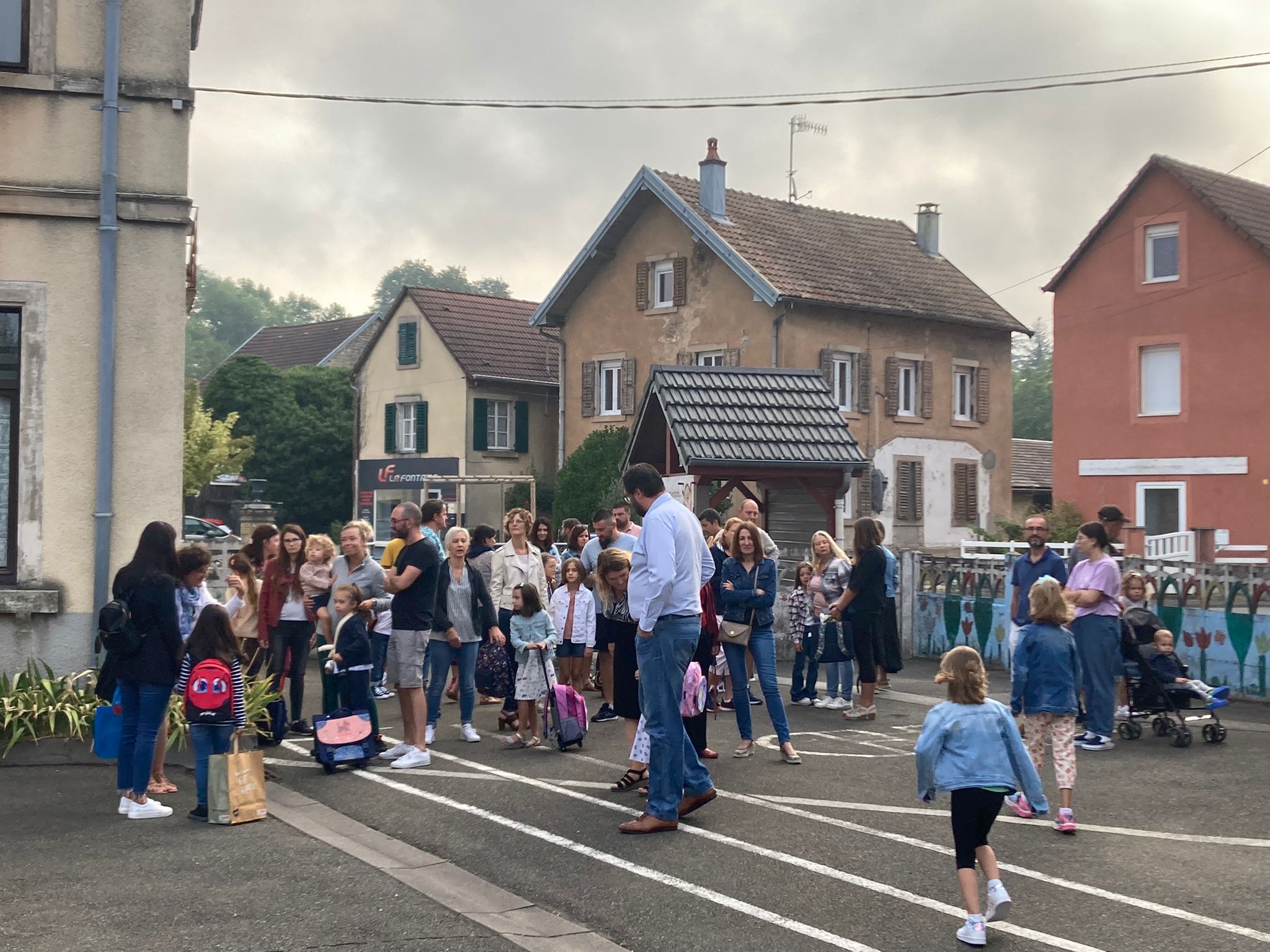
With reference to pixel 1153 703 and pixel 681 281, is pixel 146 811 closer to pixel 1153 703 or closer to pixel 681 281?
pixel 1153 703

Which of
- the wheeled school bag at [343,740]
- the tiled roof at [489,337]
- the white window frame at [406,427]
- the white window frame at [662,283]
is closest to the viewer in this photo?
the wheeled school bag at [343,740]

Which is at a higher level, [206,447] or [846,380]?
[846,380]

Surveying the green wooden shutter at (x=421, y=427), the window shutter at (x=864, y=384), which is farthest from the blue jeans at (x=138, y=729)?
the green wooden shutter at (x=421, y=427)

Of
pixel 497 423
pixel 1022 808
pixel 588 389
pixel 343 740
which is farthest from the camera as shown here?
pixel 497 423

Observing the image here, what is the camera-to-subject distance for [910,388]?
127 feet

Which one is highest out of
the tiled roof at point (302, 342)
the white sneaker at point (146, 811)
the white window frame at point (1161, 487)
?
the tiled roof at point (302, 342)

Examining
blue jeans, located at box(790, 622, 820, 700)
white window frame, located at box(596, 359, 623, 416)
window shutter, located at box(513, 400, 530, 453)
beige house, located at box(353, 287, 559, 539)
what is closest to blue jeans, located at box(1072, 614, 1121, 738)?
blue jeans, located at box(790, 622, 820, 700)

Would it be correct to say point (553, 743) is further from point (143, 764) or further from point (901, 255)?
point (901, 255)

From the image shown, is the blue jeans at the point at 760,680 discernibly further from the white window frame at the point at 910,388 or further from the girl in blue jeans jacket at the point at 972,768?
the white window frame at the point at 910,388

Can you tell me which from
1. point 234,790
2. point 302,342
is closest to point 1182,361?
point 234,790

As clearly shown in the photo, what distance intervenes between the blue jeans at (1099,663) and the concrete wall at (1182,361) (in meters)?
21.9

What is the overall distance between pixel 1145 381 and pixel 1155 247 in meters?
3.26

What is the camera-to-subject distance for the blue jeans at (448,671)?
36.5 feet

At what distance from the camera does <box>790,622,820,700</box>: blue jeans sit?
14.2m
